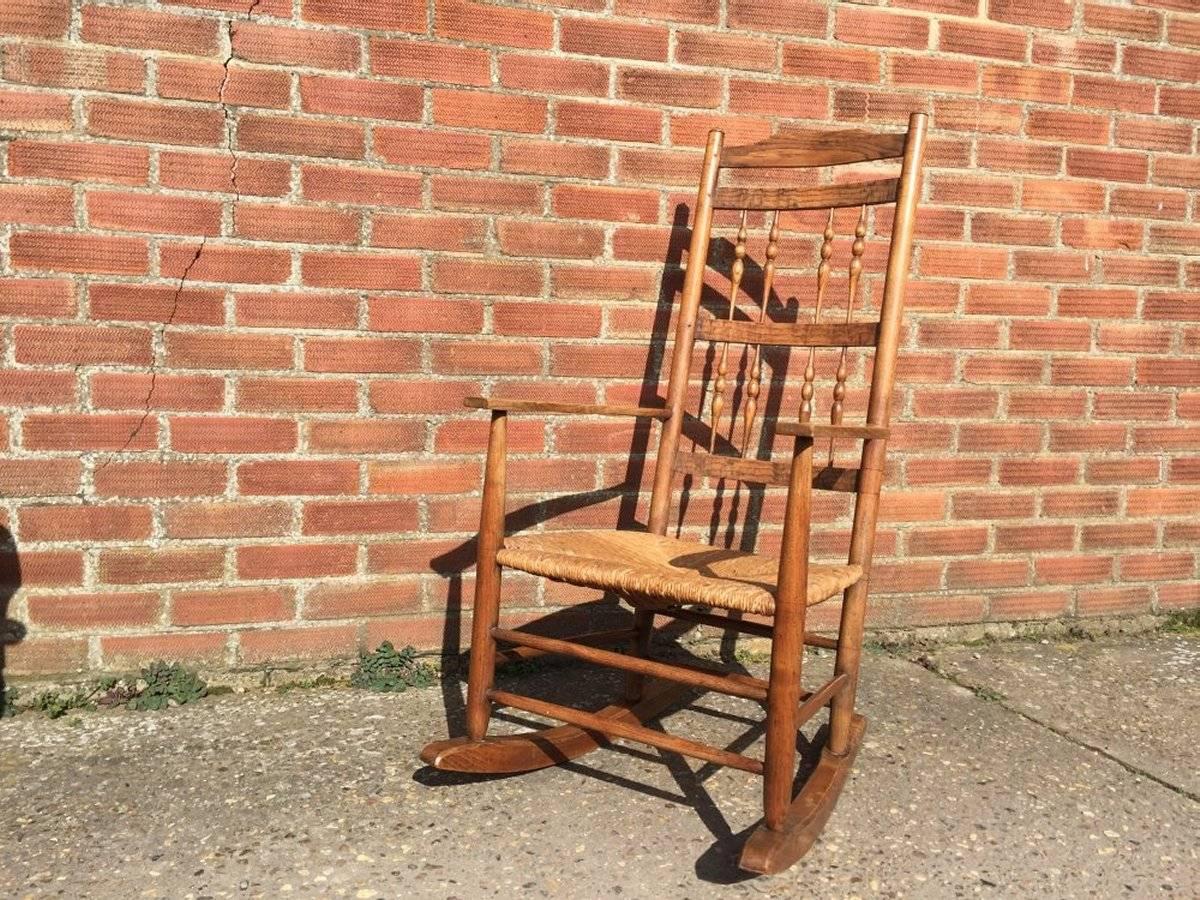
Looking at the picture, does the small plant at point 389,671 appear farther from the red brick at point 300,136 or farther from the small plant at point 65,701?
the red brick at point 300,136

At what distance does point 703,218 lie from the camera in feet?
7.38

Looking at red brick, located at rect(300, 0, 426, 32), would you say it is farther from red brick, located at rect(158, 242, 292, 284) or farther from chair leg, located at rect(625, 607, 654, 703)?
chair leg, located at rect(625, 607, 654, 703)

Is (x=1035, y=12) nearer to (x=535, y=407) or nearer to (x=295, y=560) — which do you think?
(x=535, y=407)

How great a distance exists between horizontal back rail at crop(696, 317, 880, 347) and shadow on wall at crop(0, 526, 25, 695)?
1.41 metres

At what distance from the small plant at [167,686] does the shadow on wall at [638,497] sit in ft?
1.69

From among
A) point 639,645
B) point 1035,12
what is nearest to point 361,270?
point 639,645

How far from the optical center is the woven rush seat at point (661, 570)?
1659 mm

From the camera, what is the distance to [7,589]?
2.18 meters

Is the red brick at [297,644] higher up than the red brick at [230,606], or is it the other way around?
the red brick at [230,606]

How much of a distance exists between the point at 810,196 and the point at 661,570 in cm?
85

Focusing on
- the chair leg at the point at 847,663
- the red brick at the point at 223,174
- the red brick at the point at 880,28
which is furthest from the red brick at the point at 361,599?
the red brick at the point at 880,28

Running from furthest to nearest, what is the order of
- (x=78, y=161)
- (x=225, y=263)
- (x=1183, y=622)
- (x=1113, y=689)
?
(x=1183, y=622), (x=1113, y=689), (x=225, y=263), (x=78, y=161)

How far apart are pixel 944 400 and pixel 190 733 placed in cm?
182

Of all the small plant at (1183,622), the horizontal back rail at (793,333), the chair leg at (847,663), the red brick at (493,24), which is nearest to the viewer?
the chair leg at (847,663)
